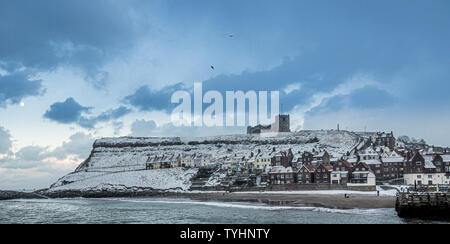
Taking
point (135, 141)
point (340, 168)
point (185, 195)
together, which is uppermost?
point (135, 141)

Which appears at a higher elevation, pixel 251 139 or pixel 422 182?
pixel 251 139

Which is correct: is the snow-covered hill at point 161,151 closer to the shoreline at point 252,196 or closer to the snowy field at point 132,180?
the snowy field at point 132,180

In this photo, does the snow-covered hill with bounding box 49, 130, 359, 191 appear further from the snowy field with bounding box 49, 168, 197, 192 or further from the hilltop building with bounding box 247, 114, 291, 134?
the hilltop building with bounding box 247, 114, 291, 134

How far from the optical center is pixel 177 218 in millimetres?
40094

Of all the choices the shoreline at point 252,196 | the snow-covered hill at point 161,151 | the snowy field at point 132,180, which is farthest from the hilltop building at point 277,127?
the shoreline at point 252,196

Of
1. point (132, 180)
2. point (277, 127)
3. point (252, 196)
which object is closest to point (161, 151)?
point (132, 180)

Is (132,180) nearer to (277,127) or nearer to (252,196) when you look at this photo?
(252,196)

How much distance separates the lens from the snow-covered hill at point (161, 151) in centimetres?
9950

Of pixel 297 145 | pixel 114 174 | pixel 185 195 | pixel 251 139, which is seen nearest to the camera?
pixel 185 195

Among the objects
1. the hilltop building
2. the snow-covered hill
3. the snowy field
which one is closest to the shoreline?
the snowy field

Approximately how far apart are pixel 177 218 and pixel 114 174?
75.2 meters

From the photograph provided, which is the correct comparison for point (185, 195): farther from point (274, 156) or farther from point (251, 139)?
point (251, 139)

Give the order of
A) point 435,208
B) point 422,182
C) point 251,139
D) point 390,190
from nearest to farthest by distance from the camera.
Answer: point 435,208 → point 390,190 → point 422,182 → point 251,139
